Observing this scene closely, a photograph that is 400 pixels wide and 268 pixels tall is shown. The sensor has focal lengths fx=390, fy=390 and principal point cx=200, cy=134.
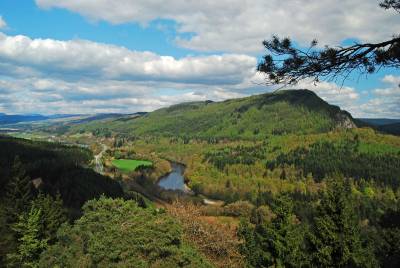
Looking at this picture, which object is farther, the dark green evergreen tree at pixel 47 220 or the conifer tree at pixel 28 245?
the dark green evergreen tree at pixel 47 220

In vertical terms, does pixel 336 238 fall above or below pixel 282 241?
above

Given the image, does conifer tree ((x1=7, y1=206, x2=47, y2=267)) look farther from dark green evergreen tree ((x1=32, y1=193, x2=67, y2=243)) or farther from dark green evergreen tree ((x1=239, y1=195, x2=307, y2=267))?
dark green evergreen tree ((x1=239, y1=195, x2=307, y2=267))

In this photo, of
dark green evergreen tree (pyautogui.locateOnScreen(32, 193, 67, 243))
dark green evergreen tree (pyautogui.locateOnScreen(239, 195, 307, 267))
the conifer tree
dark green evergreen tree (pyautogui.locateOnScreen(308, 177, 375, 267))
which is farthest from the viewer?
dark green evergreen tree (pyautogui.locateOnScreen(32, 193, 67, 243))

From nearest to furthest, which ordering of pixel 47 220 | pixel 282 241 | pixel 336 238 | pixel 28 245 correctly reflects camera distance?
pixel 336 238 < pixel 282 241 < pixel 28 245 < pixel 47 220

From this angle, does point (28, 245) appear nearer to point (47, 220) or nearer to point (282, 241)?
point (47, 220)

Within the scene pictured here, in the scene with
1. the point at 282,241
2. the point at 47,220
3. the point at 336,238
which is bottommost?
the point at 47,220

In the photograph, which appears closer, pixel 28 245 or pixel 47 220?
pixel 28 245

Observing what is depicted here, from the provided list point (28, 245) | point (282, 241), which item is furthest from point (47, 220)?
point (282, 241)

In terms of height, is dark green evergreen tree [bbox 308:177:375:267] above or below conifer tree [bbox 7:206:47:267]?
above

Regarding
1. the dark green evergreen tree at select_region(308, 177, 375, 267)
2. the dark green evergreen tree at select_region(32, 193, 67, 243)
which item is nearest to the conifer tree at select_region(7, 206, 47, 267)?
the dark green evergreen tree at select_region(32, 193, 67, 243)

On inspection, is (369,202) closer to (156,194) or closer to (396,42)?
(156,194)

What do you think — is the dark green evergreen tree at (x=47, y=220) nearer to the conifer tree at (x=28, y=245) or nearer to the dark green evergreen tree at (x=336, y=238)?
the conifer tree at (x=28, y=245)

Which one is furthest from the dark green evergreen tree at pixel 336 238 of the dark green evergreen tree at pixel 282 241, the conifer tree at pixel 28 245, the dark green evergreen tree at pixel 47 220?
the dark green evergreen tree at pixel 47 220
